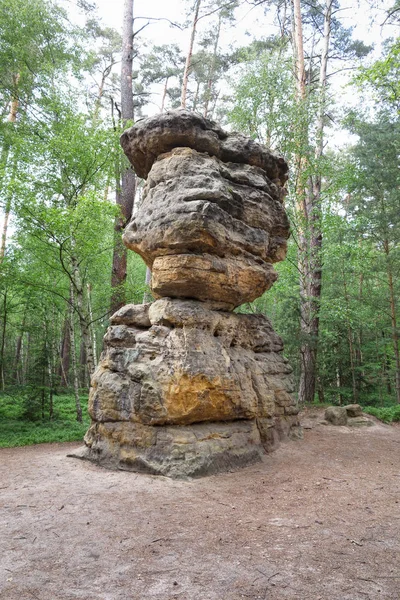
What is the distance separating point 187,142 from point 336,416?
887 cm

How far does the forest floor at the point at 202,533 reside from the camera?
307 cm

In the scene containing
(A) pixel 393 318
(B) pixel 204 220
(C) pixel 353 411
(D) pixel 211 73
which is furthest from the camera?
(D) pixel 211 73

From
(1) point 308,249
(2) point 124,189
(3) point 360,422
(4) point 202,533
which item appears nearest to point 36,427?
(2) point 124,189

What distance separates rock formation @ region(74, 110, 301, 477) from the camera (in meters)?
6.68

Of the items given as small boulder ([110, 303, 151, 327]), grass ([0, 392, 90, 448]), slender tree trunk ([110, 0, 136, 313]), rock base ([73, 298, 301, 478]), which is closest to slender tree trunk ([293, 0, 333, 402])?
rock base ([73, 298, 301, 478])

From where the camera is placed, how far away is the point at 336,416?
36.8ft

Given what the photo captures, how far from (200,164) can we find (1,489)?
7.17m

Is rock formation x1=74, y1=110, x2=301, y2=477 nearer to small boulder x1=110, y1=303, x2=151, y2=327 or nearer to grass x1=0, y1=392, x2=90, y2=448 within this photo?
small boulder x1=110, y1=303, x2=151, y2=327

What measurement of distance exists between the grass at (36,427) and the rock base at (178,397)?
3.25 metres

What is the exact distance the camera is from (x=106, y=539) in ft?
13.0

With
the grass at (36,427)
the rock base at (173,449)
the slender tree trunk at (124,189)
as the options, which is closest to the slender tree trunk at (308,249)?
the slender tree trunk at (124,189)

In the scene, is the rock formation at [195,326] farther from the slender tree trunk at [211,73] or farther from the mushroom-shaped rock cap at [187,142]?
the slender tree trunk at [211,73]

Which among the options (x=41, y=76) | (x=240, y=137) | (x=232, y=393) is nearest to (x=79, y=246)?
(x=240, y=137)

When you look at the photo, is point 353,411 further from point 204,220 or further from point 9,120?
point 9,120
